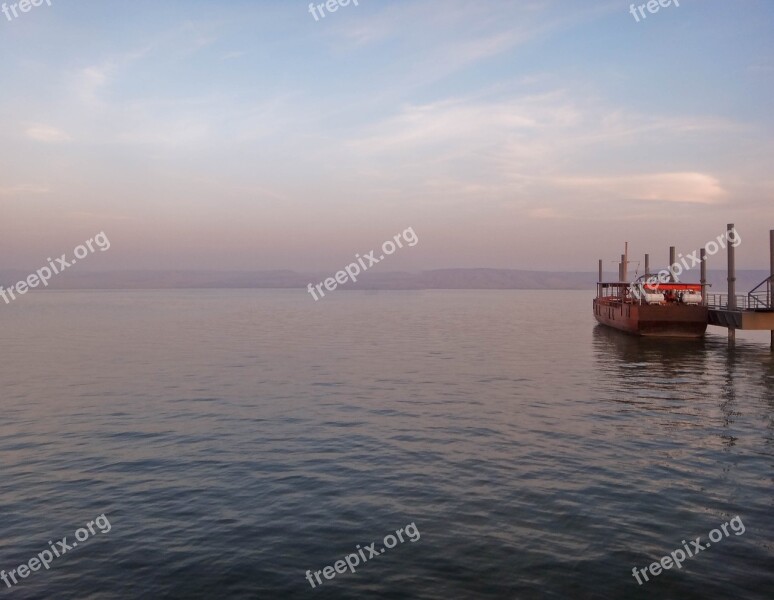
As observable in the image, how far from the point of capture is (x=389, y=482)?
15.2 metres

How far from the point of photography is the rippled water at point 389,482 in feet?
33.8

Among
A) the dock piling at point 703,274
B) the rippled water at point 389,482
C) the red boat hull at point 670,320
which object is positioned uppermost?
the dock piling at point 703,274

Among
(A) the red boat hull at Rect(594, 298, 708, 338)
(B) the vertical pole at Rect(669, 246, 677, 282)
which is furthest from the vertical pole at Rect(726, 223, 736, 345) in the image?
(B) the vertical pole at Rect(669, 246, 677, 282)

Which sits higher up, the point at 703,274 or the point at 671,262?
the point at 671,262

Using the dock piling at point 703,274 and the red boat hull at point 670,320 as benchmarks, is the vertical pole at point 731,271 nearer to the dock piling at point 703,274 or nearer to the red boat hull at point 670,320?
the red boat hull at point 670,320

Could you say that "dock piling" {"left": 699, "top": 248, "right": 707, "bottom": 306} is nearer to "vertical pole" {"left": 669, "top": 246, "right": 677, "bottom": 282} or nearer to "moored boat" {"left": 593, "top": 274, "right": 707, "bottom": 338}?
"moored boat" {"left": 593, "top": 274, "right": 707, "bottom": 338}

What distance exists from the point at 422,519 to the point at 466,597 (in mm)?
3261

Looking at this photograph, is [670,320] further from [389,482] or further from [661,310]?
[389,482]

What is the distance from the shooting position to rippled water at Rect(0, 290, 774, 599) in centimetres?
1030

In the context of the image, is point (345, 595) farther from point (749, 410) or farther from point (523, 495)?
point (749, 410)

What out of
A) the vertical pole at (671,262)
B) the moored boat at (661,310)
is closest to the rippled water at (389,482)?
the moored boat at (661,310)

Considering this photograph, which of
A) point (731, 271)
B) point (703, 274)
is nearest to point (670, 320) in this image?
point (703, 274)

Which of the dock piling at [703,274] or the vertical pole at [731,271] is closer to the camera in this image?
the vertical pole at [731,271]

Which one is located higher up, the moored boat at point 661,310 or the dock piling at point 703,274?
the dock piling at point 703,274
